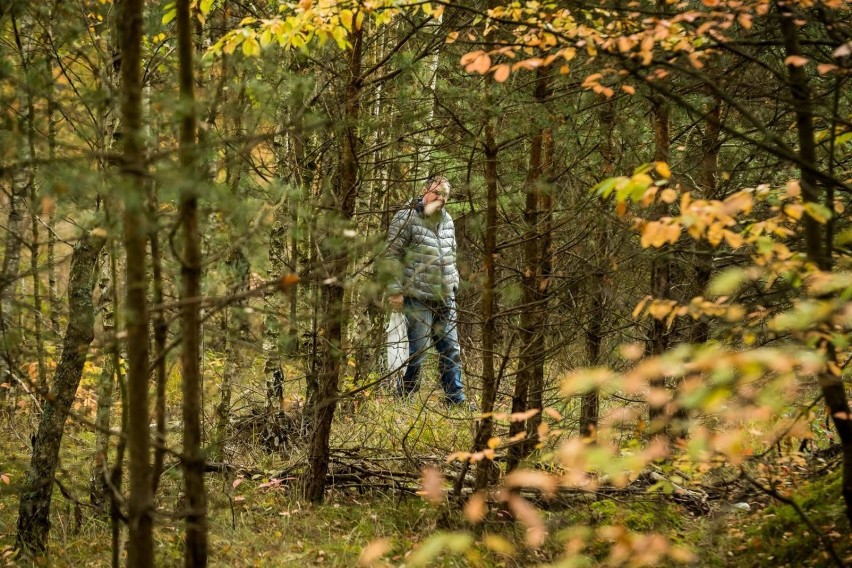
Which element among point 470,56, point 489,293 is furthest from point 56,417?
point 470,56

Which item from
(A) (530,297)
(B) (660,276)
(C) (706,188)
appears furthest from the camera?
(C) (706,188)

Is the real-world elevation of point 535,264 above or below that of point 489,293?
above

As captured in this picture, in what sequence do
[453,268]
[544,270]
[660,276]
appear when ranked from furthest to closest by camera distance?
[453,268] → [660,276] → [544,270]

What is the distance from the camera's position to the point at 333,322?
479 cm

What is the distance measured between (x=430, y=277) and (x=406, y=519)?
1.70 m

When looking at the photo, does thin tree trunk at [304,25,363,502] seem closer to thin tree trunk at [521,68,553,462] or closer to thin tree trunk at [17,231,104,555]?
thin tree trunk at [521,68,553,462]

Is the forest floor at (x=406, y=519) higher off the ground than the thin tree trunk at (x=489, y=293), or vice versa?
the thin tree trunk at (x=489, y=293)

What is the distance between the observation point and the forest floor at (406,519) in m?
3.92

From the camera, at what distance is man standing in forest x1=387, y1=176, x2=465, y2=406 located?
4.67m

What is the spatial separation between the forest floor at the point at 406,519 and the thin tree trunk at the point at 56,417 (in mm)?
130

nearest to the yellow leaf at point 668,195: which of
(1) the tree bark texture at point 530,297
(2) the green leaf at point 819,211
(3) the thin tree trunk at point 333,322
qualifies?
(2) the green leaf at point 819,211

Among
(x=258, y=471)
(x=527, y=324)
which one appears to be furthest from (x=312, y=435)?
(x=527, y=324)

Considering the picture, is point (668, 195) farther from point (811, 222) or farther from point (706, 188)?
point (706, 188)

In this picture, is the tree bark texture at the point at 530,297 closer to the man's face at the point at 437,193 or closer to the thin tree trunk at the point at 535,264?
the thin tree trunk at the point at 535,264
